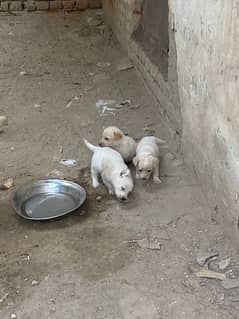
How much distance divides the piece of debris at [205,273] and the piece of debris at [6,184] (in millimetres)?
1374

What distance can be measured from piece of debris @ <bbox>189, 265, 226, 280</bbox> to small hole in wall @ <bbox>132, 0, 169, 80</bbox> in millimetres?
1963

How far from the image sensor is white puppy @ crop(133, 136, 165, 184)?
359cm

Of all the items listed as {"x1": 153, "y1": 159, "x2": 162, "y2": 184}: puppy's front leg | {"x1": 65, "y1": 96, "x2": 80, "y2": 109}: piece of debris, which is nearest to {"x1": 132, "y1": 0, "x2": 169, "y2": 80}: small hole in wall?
{"x1": 65, "y1": 96, "x2": 80, "y2": 109}: piece of debris

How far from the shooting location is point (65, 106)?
4906 mm

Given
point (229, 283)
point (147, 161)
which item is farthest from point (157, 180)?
point (229, 283)

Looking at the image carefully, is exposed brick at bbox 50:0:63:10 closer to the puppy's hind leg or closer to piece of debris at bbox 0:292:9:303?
the puppy's hind leg

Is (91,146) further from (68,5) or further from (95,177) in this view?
(68,5)

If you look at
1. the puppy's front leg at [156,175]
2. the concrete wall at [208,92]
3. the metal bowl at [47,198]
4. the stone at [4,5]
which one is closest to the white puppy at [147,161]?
the puppy's front leg at [156,175]

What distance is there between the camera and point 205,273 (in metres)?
2.86

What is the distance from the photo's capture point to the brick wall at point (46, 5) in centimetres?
724

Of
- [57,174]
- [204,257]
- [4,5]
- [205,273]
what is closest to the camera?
[205,273]

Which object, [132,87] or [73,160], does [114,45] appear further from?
[73,160]

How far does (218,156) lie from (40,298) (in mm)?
1204

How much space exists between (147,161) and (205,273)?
941mm
